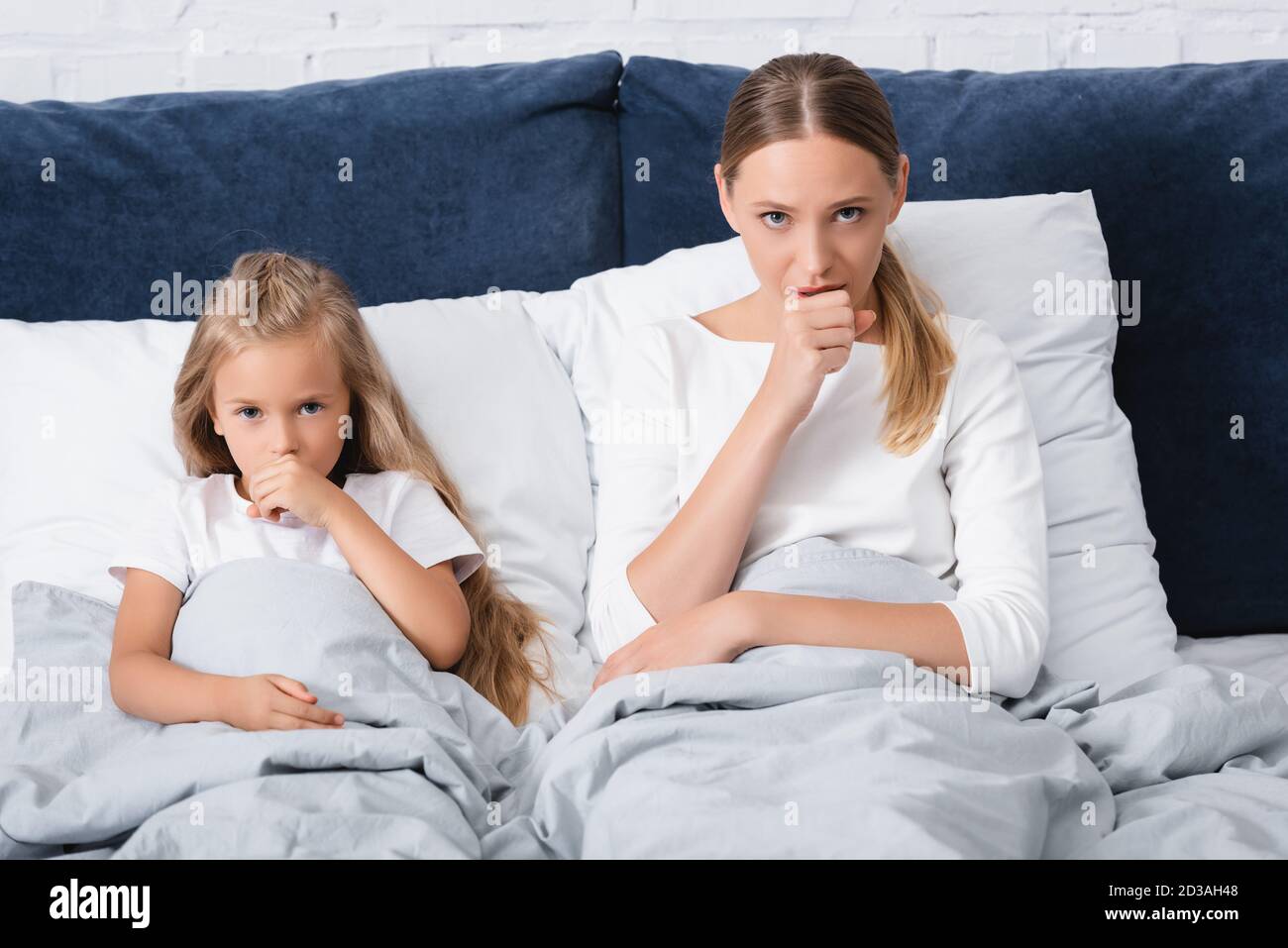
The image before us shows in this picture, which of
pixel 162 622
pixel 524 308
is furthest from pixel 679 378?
pixel 162 622

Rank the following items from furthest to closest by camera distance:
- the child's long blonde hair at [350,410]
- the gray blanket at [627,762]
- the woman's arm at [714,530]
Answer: the child's long blonde hair at [350,410] < the woman's arm at [714,530] < the gray blanket at [627,762]

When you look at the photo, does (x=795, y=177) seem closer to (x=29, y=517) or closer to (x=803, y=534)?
(x=803, y=534)

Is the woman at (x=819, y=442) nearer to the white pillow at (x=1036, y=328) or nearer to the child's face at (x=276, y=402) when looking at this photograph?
the white pillow at (x=1036, y=328)

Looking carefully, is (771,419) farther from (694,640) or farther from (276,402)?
(276,402)

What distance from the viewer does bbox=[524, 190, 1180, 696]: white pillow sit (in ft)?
4.47

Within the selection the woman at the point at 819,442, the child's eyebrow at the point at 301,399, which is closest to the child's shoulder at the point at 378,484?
the child's eyebrow at the point at 301,399

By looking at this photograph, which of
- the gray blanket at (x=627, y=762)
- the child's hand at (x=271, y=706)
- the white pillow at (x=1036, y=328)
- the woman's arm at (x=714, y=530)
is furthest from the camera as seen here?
the white pillow at (x=1036, y=328)

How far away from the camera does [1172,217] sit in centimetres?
157

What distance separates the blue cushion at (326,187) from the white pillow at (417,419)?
5.0 inches

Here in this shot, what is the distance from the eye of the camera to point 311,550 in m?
1.24

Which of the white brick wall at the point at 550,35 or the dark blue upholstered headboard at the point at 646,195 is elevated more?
the white brick wall at the point at 550,35

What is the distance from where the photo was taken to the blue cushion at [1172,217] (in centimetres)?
155

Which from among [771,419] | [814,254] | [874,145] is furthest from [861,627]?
[874,145]
